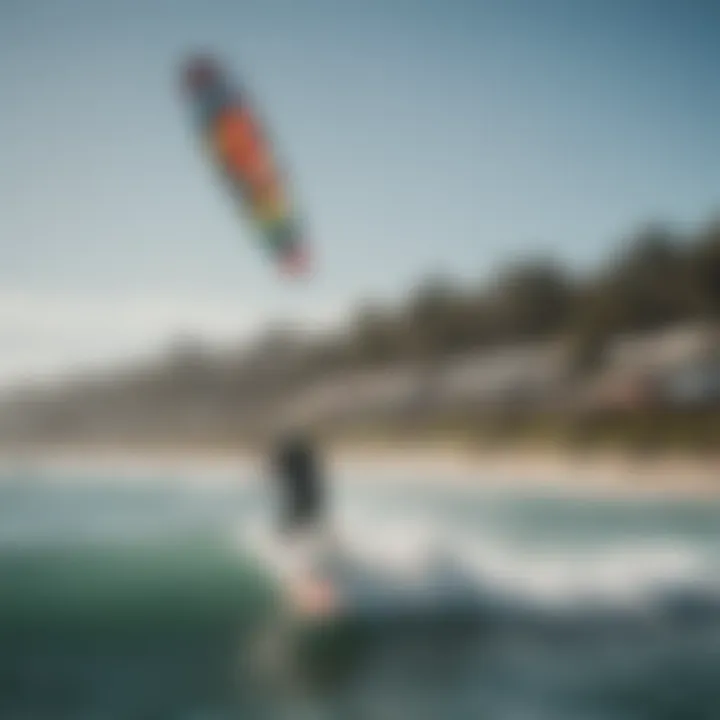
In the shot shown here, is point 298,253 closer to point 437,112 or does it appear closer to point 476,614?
point 437,112

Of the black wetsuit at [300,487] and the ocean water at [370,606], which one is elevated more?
the black wetsuit at [300,487]

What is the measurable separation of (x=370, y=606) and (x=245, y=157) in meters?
1.37

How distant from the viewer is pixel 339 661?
8.21 feet

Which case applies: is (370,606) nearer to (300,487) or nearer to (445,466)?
(300,487)

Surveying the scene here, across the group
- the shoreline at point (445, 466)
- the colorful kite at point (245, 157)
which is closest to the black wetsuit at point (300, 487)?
the shoreline at point (445, 466)

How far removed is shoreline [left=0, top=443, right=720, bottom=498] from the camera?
293 centimetres

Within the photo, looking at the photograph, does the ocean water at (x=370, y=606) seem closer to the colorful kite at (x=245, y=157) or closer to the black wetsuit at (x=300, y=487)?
the black wetsuit at (x=300, y=487)

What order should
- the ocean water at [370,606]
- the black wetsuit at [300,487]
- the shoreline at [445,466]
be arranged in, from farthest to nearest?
the shoreline at [445,466] < the black wetsuit at [300,487] < the ocean water at [370,606]

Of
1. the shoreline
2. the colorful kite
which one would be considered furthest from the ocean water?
the colorful kite

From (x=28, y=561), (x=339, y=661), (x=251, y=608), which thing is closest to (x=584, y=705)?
(x=339, y=661)

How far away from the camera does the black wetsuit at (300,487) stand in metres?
2.79

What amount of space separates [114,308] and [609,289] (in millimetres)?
1573

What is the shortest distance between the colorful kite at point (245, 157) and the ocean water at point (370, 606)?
2.41 feet

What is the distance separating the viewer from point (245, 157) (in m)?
2.85
